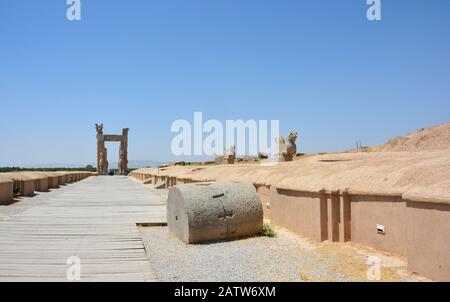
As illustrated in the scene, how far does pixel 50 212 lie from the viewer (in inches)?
582

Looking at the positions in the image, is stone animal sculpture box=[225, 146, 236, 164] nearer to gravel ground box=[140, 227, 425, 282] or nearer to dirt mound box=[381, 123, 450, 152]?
dirt mound box=[381, 123, 450, 152]

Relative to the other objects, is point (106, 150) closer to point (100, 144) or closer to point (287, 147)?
point (100, 144)

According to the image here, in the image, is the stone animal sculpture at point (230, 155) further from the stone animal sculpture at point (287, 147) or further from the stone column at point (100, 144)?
the stone column at point (100, 144)

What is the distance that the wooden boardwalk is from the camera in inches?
264

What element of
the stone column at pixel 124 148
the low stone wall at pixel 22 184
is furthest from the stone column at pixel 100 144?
the low stone wall at pixel 22 184

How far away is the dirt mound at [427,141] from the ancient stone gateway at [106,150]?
178 feet

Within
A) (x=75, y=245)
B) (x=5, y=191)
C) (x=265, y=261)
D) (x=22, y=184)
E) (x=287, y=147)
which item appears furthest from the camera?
(x=287, y=147)

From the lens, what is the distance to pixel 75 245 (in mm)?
8977

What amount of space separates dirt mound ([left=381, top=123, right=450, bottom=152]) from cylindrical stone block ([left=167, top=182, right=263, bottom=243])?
17438 mm

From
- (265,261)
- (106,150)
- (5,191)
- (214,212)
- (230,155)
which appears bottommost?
(265,261)

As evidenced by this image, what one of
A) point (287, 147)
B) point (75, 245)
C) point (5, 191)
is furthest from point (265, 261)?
point (287, 147)

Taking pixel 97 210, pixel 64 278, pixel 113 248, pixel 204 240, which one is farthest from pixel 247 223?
pixel 97 210

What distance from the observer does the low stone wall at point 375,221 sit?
6.13 meters

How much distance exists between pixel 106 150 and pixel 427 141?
195 feet
